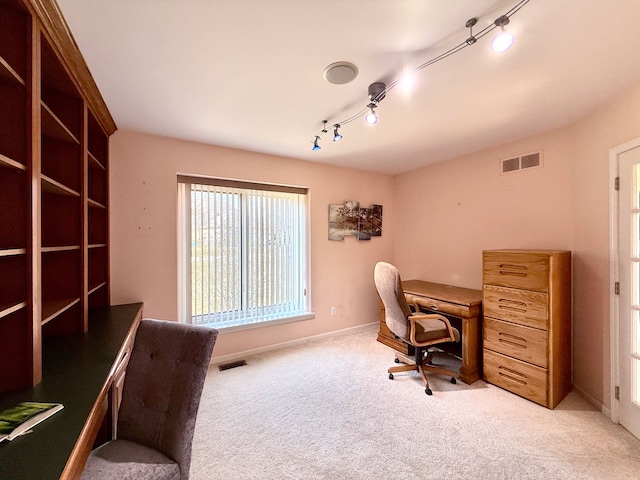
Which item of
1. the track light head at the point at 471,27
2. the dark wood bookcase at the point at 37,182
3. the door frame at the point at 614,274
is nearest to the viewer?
the dark wood bookcase at the point at 37,182

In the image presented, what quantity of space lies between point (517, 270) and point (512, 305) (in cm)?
33

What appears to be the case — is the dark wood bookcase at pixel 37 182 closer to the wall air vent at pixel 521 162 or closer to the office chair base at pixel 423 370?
the office chair base at pixel 423 370

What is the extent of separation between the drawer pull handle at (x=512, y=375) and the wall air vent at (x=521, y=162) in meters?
2.05

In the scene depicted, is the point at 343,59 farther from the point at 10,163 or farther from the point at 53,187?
the point at 53,187

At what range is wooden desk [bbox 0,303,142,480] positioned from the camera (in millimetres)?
744

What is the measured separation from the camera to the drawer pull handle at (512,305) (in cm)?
227

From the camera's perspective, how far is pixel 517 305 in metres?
2.31

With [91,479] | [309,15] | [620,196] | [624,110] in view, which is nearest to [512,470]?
[620,196]

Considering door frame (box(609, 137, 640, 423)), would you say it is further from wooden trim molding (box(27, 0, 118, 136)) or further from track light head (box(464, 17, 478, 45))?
wooden trim molding (box(27, 0, 118, 136))

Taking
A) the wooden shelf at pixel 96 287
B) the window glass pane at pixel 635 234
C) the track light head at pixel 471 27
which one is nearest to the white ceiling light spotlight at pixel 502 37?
the track light head at pixel 471 27

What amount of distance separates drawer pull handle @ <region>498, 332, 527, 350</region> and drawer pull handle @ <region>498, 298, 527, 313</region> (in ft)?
0.80

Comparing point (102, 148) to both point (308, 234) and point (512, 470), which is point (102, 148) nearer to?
point (308, 234)

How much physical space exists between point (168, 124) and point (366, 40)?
6.43 feet

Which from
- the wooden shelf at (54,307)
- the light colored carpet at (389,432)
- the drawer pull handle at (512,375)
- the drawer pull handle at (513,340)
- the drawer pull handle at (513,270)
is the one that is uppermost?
the drawer pull handle at (513,270)
